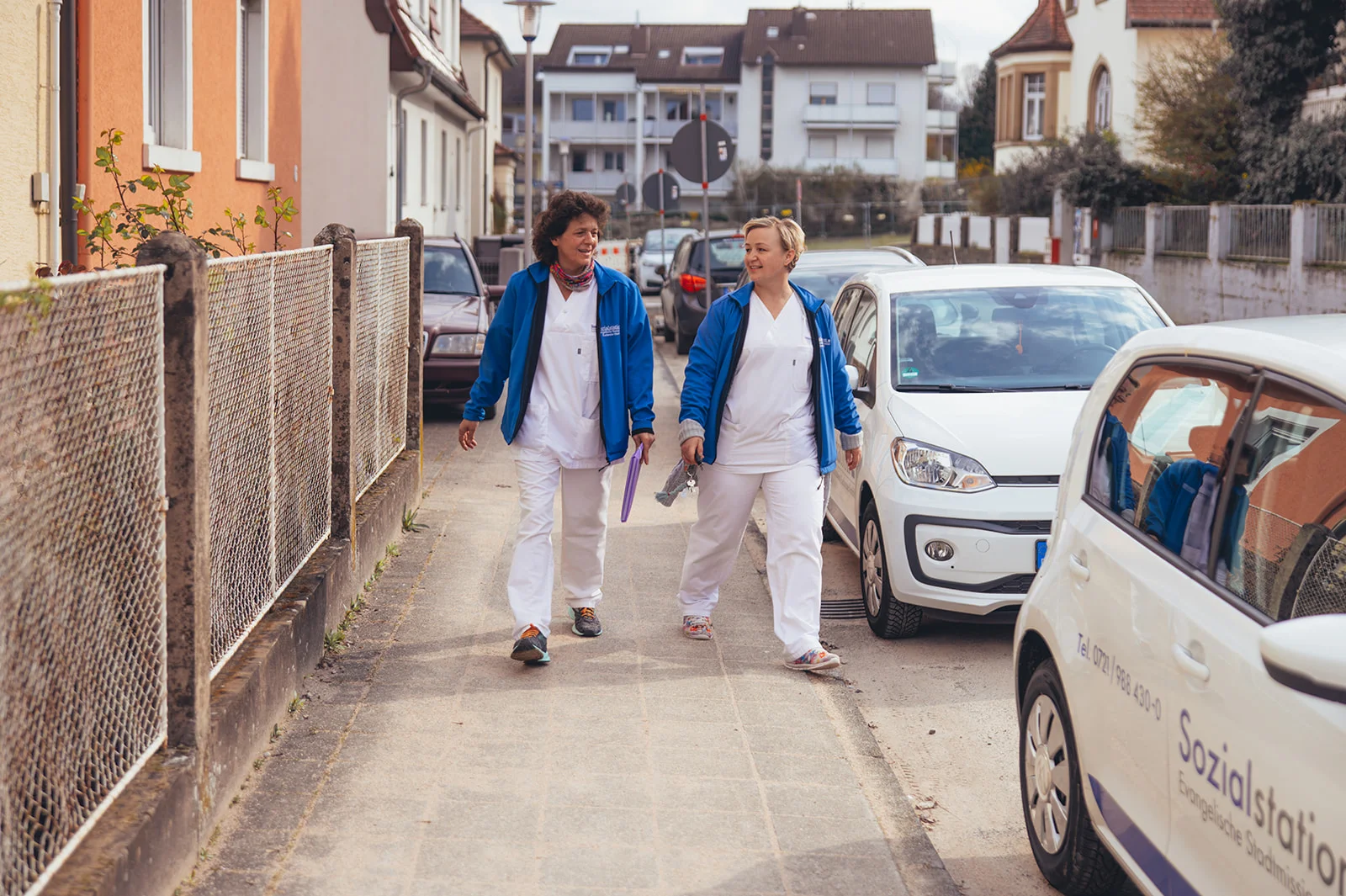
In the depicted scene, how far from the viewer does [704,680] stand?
20.5 feet

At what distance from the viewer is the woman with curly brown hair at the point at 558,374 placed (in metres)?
6.36

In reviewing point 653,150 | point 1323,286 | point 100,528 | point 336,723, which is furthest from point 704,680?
point 653,150

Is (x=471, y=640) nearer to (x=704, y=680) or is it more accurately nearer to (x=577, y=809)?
(x=704, y=680)

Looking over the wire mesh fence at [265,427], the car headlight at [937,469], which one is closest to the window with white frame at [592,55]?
the wire mesh fence at [265,427]

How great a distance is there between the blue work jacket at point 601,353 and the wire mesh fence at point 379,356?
1.01 m

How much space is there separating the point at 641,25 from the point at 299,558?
299 ft

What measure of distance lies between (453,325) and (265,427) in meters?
9.23

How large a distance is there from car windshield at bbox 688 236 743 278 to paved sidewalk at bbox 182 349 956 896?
50.7 ft

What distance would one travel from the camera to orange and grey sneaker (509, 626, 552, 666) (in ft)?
20.4

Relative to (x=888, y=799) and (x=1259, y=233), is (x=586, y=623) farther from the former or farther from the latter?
(x=1259, y=233)

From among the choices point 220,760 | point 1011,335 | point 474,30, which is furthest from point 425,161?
point 220,760

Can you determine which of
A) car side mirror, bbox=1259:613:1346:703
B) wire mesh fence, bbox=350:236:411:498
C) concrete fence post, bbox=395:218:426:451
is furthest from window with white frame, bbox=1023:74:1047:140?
car side mirror, bbox=1259:613:1346:703

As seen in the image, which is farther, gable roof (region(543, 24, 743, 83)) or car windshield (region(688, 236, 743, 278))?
gable roof (region(543, 24, 743, 83))

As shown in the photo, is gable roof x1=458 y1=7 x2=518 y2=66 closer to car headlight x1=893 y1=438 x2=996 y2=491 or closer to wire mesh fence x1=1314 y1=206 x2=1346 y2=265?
wire mesh fence x1=1314 y1=206 x2=1346 y2=265
